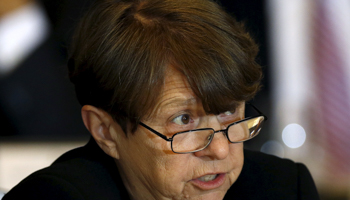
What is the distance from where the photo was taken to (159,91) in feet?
3.89

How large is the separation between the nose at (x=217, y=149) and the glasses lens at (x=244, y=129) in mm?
53

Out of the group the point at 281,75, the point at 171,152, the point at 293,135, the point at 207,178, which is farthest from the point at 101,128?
the point at 293,135

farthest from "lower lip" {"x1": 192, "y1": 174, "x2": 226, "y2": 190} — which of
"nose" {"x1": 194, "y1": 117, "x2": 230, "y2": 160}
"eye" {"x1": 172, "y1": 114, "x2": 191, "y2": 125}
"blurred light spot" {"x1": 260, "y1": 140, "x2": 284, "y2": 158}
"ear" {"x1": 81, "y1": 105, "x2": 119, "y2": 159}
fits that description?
"blurred light spot" {"x1": 260, "y1": 140, "x2": 284, "y2": 158}

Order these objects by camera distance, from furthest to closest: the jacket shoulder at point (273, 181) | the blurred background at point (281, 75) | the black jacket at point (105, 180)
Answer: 1. the blurred background at point (281, 75)
2. the jacket shoulder at point (273, 181)
3. the black jacket at point (105, 180)

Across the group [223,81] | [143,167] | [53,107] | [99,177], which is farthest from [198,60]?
[53,107]

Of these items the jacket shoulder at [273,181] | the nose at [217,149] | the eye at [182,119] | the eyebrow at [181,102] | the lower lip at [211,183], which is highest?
the eyebrow at [181,102]

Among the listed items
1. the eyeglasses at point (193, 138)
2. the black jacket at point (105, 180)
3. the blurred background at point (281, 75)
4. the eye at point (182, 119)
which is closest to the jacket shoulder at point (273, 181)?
the black jacket at point (105, 180)

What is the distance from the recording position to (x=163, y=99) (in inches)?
46.7

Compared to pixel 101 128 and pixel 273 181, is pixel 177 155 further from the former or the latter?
pixel 273 181

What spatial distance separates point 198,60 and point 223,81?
4.4 inches

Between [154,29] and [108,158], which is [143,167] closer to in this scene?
[108,158]

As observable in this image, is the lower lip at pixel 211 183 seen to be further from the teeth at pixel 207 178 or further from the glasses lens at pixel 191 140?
the glasses lens at pixel 191 140

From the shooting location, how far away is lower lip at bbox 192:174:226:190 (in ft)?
4.17

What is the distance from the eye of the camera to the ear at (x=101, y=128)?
133 centimetres
